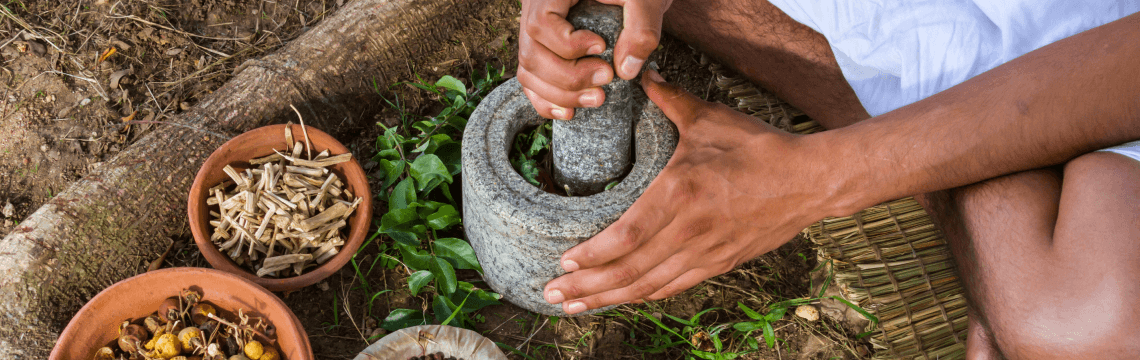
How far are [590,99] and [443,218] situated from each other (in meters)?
0.89

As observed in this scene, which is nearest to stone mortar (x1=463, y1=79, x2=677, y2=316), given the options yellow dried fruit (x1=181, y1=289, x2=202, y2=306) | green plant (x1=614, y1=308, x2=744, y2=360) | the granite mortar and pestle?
the granite mortar and pestle

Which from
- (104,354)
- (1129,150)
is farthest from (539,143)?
(1129,150)

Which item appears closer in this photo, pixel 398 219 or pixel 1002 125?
pixel 1002 125

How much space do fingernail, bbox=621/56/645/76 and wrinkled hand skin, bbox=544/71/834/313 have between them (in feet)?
1.11

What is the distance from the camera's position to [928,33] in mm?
1985

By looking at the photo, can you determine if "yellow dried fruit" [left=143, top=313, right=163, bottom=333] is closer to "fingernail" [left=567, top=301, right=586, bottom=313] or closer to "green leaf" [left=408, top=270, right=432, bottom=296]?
"green leaf" [left=408, top=270, right=432, bottom=296]

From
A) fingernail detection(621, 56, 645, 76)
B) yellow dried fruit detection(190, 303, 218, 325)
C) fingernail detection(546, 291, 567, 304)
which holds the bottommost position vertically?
yellow dried fruit detection(190, 303, 218, 325)

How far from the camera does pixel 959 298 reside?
7.59 ft

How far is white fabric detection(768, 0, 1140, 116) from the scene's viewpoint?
1847 mm

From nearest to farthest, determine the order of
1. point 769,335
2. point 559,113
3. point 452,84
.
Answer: point 559,113
point 769,335
point 452,84

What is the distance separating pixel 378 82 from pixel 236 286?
1137 mm

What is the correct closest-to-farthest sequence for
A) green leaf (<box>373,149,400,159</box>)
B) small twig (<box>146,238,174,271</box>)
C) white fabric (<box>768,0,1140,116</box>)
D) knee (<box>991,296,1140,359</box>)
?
1. knee (<box>991,296,1140,359</box>)
2. white fabric (<box>768,0,1140,116</box>)
3. small twig (<box>146,238,174,271</box>)
4. green leaf (<box>373,149,400,159</box>)

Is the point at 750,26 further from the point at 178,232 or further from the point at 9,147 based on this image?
the point at 9,147

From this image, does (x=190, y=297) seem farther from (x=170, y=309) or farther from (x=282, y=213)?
(x=282, y=213)
